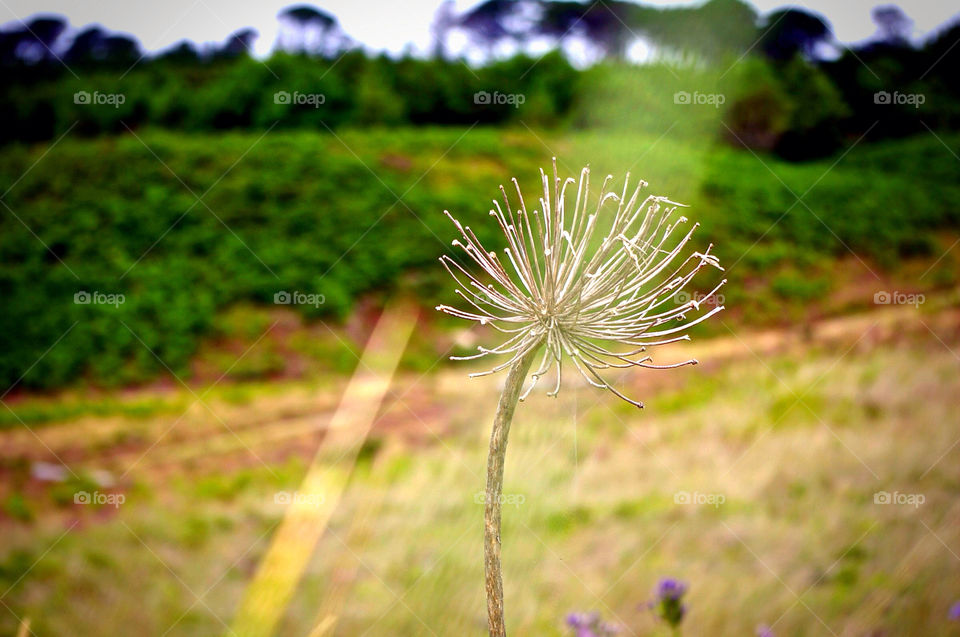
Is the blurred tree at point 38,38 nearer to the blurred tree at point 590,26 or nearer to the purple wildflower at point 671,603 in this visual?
the blurred tree at point 590,26

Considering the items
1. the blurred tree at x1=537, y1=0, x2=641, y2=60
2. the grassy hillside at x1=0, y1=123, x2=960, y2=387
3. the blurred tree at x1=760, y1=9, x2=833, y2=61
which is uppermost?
the blurred tree at x1=760, y1=9, x2=833, y2=61

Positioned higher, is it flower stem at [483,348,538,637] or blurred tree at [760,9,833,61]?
blurred tree at [760,9,833,61]

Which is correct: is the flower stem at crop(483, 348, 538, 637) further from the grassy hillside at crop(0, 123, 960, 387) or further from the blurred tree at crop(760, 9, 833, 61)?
the blurred tree at crop(760, 9, 833, 61)

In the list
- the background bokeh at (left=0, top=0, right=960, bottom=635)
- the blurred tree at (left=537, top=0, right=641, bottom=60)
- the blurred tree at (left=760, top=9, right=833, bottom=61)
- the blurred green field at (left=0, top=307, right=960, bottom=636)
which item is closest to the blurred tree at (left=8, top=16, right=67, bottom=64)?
the background bokeh at (left=0, top=0, right=960, bottom=635)

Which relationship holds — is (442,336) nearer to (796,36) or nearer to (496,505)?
(796,36)

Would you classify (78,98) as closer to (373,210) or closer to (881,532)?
(373,210)

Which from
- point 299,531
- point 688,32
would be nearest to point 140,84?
point 688,32
